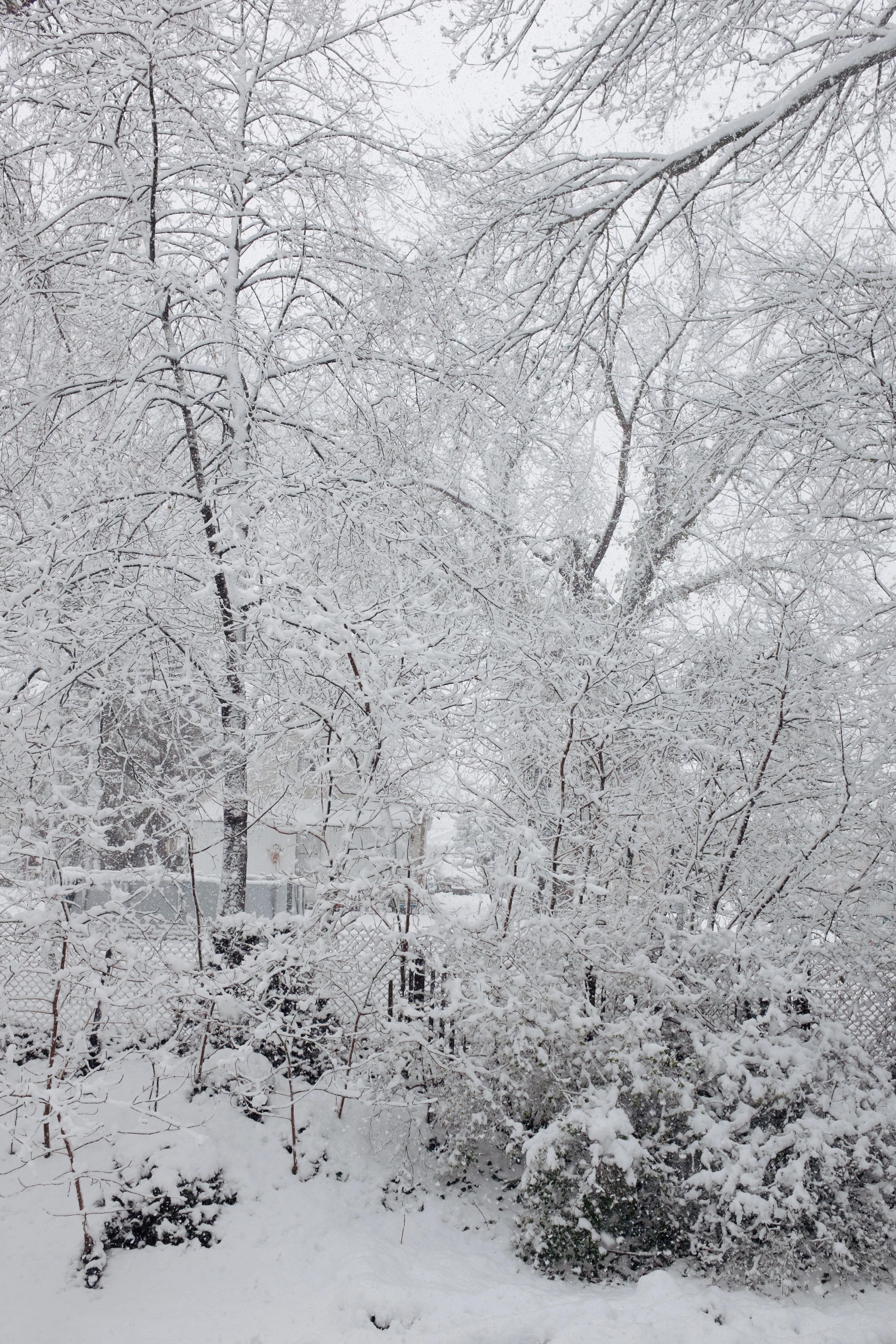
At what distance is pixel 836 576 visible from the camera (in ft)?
20.4

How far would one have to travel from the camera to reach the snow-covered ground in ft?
11.6

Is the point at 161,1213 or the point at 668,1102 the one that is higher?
the point at 668,1102

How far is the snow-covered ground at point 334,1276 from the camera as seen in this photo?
11.6 ft

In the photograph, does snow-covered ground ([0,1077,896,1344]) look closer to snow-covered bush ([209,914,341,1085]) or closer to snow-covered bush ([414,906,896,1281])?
snow-covered bush ([414,906,896,1281])

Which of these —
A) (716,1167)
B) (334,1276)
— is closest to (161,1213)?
(334,1276)

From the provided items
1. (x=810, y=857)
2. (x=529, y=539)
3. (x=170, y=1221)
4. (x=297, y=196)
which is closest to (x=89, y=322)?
(x=297, y=196)

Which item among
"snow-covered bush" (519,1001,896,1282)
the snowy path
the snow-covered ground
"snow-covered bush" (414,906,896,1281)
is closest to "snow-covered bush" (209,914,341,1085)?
the snow-covered ground

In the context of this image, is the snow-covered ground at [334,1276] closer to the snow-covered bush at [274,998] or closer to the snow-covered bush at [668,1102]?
the snow-covered bush at [668,1102]

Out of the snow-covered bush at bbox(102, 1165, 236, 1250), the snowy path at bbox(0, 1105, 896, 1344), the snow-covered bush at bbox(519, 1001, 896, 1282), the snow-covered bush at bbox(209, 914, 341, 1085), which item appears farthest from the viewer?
the snow-covered bush at bbox(209, 914, 341, 1085)

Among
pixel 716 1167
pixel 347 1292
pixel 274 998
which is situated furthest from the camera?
pixel 274 998

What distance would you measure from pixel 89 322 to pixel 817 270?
14.7 ft

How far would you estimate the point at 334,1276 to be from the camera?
3984 mm

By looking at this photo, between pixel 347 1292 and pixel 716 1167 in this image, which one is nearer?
pixel 347 1292

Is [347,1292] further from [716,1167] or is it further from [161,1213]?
[716,1167]
